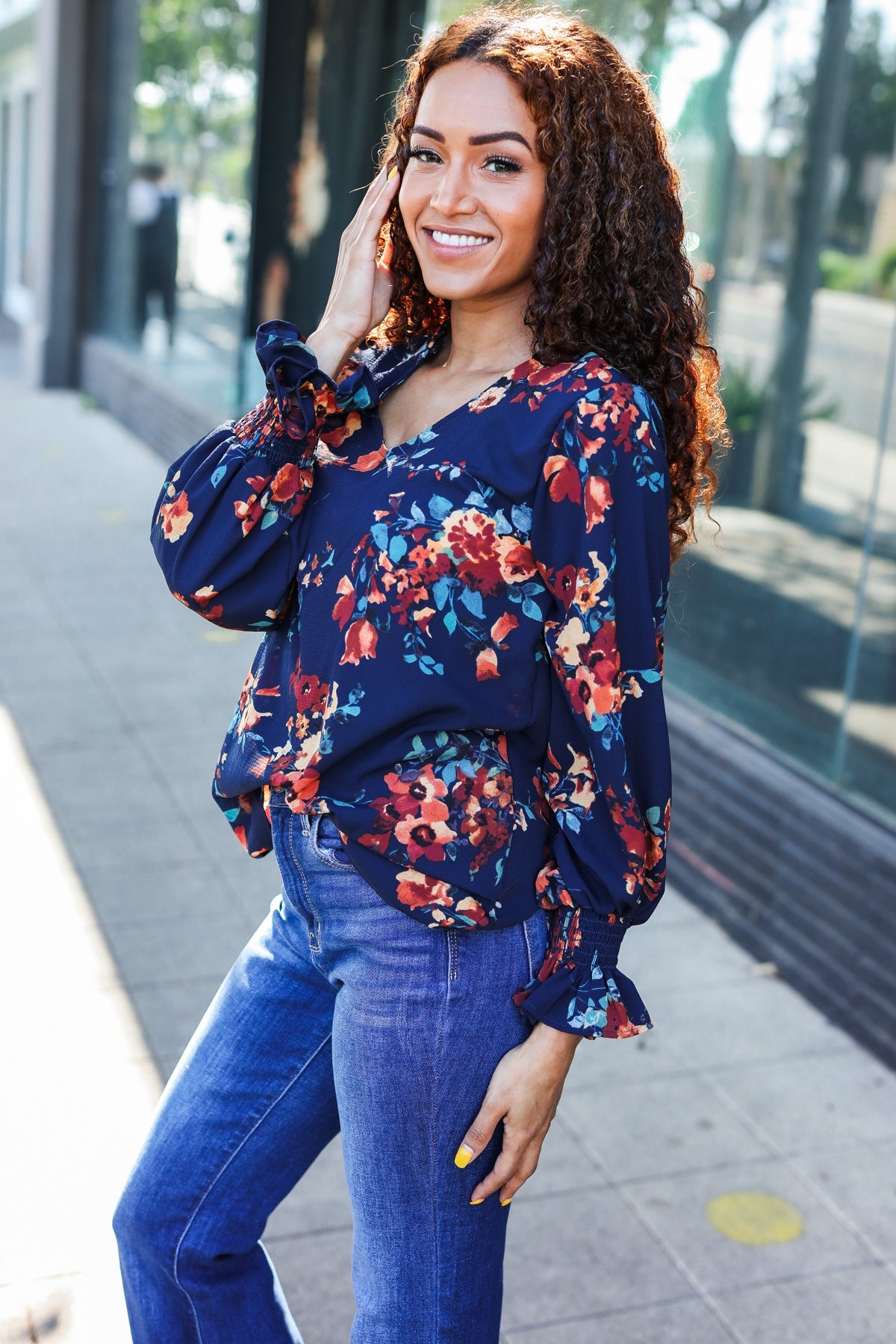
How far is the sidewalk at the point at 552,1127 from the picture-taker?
9.41 ft

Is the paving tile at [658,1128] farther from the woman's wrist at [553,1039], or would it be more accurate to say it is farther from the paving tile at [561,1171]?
the woman's wrist at [553,1039]

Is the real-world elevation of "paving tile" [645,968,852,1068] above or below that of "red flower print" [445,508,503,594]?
below

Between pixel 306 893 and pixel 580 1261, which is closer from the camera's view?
pixel 306 893

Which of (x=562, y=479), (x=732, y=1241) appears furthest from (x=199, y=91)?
(x=562, y=479)

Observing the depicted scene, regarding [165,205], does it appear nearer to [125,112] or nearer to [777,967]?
[125,112]

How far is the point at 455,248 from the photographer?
1876 mm

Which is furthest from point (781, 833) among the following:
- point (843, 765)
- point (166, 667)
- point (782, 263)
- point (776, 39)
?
point (166, 667)

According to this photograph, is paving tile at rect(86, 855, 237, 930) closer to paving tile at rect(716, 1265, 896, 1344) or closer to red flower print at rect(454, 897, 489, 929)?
paving tile at rect(716, 1265, 896, 1344)

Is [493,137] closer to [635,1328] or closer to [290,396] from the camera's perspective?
[290,396]

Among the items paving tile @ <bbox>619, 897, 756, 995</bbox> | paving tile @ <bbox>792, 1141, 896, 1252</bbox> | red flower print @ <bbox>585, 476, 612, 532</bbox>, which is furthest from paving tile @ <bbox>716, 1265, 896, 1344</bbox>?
red flower print @ <bbox>585, 476, 612, 532</bbox>

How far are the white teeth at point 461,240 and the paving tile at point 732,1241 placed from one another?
204cm

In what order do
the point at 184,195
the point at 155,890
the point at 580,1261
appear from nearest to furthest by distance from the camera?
the point at 580,1261, the point at 155,890, the point at 184,195

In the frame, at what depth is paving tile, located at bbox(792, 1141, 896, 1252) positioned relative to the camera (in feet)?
10.3

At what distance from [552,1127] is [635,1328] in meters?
0.65
